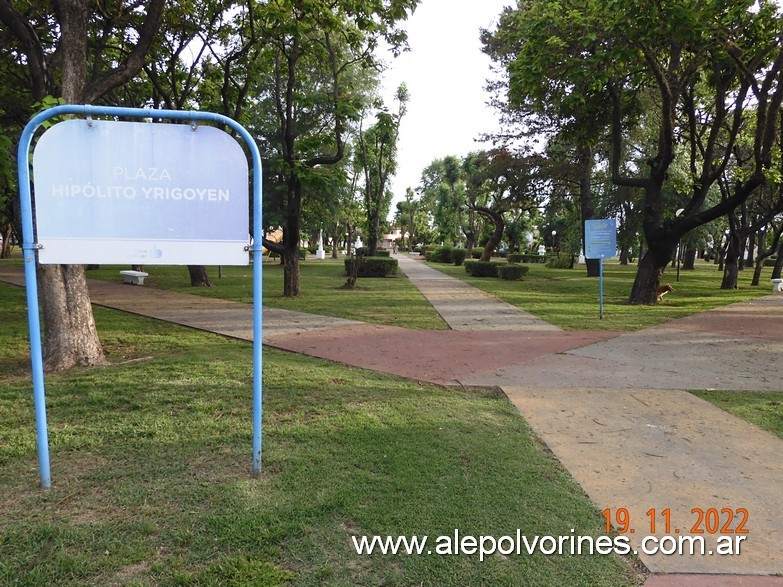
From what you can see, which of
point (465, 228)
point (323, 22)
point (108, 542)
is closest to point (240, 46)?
point (323, 22)

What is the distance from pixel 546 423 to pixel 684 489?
4.08 feet

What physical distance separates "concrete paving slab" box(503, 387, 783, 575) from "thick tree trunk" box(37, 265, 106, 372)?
492 cm

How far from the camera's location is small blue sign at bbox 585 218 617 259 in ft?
36.5

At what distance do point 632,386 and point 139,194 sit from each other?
16.7 feet

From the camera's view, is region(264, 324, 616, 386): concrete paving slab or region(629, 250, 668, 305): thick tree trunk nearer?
region(264, 324, 616, 386): concrete paving slab

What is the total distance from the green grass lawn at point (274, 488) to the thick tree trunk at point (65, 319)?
2.03ft

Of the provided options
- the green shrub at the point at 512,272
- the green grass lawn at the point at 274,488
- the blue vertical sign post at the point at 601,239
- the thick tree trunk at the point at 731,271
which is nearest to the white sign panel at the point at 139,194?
the green grass lawn at the point at 274,488

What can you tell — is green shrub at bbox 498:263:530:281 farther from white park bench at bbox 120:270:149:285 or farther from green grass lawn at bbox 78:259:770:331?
white park bench at bbox 120:270:149:285

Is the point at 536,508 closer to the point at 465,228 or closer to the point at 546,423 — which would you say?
the point at 546,423

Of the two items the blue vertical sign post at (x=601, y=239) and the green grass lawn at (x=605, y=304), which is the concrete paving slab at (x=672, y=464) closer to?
the green grass lawn at (x=605, y=304)

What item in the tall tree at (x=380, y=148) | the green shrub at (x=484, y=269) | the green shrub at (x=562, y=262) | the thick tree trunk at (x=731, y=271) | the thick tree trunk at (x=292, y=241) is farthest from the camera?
the green shrub at (x=562, y=262)

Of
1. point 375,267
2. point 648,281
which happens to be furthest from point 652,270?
point 375,267

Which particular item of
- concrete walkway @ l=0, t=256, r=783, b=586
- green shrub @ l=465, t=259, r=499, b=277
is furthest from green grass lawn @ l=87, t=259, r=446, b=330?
green shrub @ l=465, t=259, r=499, b=277

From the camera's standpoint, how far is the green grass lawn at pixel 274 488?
88.8 inches
